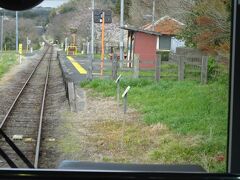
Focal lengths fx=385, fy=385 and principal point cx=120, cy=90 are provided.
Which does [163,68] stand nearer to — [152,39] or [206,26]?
[152,39]

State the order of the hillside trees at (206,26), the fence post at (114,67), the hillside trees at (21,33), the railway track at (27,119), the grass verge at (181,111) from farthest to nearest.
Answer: the railway track at (27,119)
the grass verge at (181,111)
the fence post at (114,67)
the hillside trees at (206,26)
the hillside trees at (21,33)

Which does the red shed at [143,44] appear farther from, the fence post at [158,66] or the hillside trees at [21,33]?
the hillside trees at [21,33]

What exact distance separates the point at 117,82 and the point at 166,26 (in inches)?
18.0

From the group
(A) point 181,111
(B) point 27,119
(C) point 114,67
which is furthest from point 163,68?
(B) point 27,119

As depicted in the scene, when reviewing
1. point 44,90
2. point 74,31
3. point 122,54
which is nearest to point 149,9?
point 122,54

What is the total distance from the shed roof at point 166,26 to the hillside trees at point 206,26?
0.09m

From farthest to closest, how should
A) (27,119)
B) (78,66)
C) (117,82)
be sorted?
(27,119) → (78,66) → (117,82)

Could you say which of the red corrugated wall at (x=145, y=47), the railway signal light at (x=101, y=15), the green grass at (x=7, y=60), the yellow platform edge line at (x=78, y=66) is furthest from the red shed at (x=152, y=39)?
the green grass at (x=7, y=60)

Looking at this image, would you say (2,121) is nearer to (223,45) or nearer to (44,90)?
(44,90)

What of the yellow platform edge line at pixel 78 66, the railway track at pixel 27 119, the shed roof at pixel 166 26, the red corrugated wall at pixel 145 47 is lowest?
the railway track at pixel 27 119

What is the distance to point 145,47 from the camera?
2236 mm

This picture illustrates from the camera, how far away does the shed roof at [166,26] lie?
6.61ft

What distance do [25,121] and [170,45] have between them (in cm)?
149

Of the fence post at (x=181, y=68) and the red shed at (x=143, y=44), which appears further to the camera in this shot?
the fence post at (x=181, y=68)
